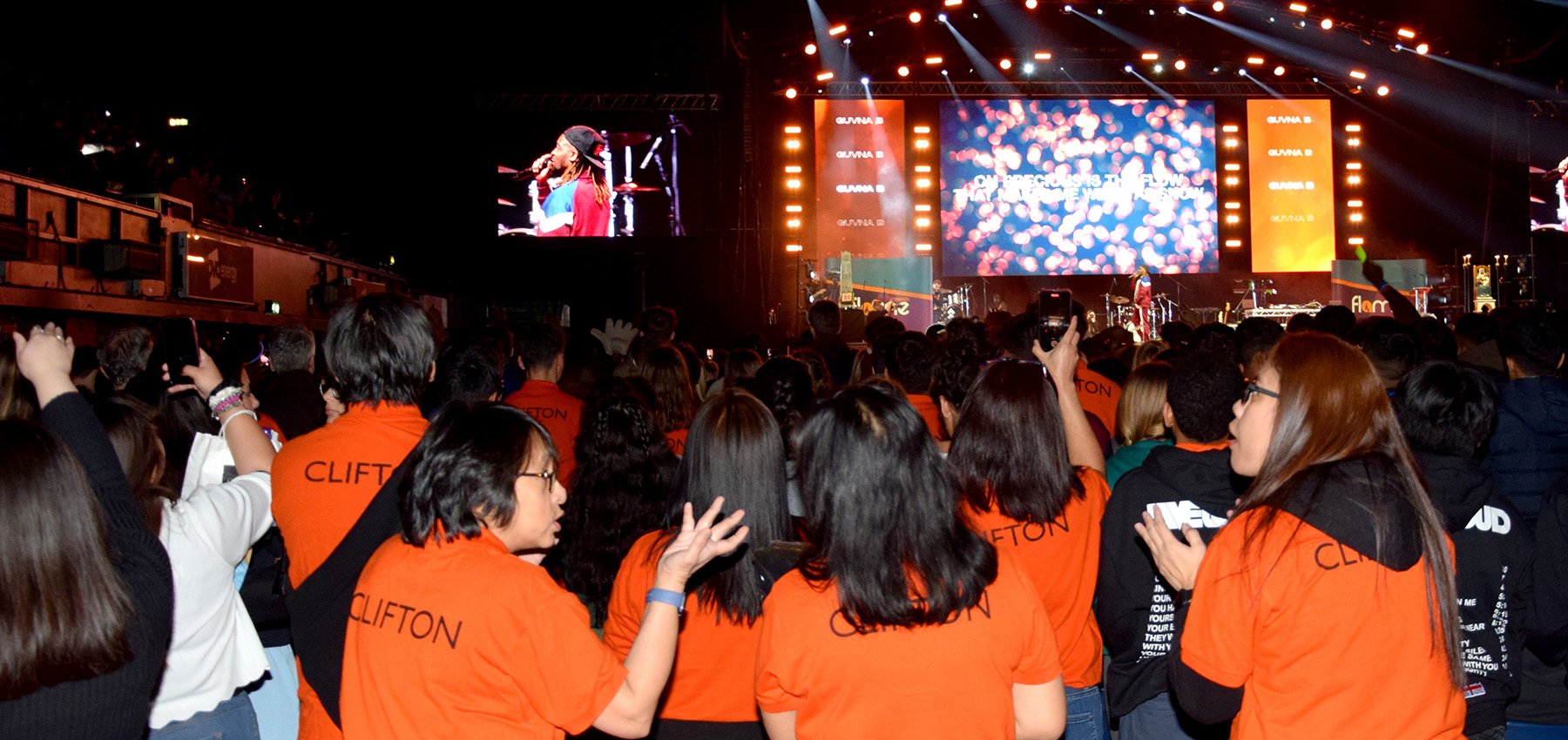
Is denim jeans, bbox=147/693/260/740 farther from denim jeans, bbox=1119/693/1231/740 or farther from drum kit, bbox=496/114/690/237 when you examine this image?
drum kit, bbox=496/114/690/237

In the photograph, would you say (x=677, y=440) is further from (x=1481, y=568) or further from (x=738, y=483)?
(x=1481, y=568)

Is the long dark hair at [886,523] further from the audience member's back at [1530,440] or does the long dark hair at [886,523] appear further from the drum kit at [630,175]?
the drum kit at [630,175]

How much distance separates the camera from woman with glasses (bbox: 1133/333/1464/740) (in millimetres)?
1987

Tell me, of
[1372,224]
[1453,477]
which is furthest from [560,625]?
[1372,224]

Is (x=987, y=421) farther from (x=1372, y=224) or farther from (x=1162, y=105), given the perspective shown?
(x=1372, y=224)

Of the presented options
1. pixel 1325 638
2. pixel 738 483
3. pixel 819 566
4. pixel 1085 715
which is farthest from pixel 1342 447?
pixel 738 483

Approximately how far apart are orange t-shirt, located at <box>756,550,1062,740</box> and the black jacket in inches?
49.1

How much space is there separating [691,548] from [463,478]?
16.4 inches

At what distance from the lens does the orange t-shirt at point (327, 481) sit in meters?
2.75

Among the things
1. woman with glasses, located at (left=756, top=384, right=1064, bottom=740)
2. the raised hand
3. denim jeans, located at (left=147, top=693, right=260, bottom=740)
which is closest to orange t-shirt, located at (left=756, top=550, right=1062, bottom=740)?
woman with glasses, located at (left=756, top=384, right=1064, bottom=740)

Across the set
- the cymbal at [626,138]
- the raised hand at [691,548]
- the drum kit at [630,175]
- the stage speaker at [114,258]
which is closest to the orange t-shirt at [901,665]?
the raised hand at [691,548]

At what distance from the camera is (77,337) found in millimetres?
10008

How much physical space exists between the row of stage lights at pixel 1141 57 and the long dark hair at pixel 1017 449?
408 inches

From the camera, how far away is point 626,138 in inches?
584
